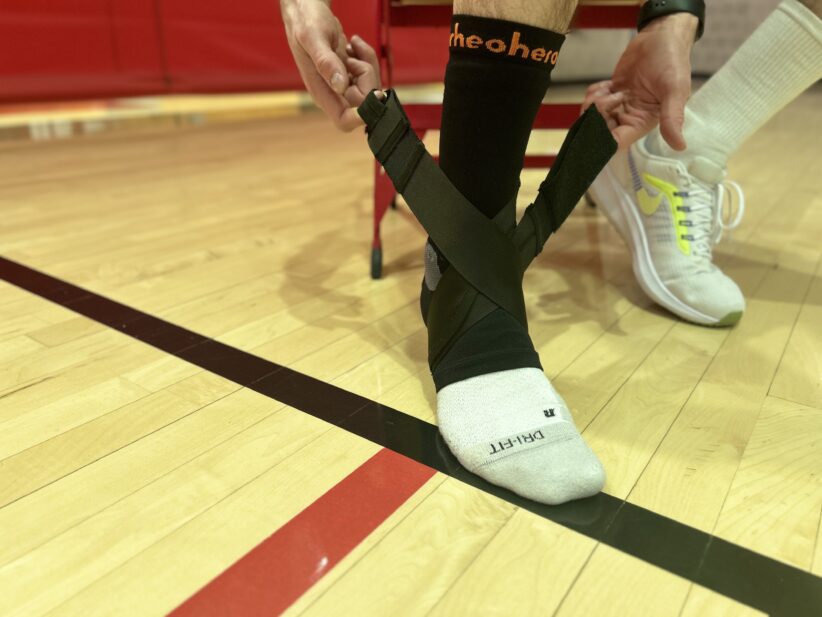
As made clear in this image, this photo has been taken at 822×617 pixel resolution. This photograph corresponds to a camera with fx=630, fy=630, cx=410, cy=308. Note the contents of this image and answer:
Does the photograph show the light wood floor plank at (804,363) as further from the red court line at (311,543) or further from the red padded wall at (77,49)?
the red padded wall at (77,49)

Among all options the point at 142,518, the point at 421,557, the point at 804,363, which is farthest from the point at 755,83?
the point at 142,518

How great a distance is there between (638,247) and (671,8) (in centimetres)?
37

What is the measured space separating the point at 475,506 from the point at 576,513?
3.6 inches

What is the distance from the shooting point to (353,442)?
26.3 inches

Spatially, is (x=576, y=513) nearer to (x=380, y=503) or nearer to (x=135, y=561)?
(x=380, y=503)

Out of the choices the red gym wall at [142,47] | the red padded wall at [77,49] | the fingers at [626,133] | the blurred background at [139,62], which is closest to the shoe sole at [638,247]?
the fingers at [626,133]

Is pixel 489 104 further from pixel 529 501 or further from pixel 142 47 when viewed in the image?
pixel 142 47

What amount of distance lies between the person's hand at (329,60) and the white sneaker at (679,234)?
50 centimetres

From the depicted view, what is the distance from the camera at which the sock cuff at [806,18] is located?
0.88m

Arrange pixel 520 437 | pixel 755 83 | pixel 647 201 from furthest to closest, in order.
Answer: pixel 647 201 < pixel 755 83 < pixel 520 437

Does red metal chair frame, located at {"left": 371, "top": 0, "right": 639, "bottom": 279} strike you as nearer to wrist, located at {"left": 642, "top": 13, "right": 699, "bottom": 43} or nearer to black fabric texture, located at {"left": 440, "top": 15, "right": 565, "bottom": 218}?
wrist, located at {"left": 642, "top": 13, "right": 699, "bottom": 43}

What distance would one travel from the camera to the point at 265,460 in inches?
25.0

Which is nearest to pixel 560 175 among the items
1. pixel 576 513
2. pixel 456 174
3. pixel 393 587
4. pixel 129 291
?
pixel 456 174

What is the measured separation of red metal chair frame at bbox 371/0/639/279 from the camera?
105 cm
